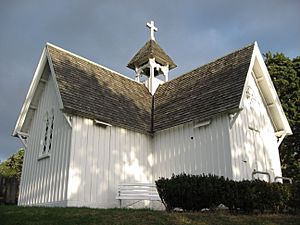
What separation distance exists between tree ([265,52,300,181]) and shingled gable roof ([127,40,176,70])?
863 centimetres

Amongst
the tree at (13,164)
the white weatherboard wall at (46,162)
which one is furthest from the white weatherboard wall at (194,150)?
the tree at (13,164)

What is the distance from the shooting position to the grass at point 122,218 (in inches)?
413

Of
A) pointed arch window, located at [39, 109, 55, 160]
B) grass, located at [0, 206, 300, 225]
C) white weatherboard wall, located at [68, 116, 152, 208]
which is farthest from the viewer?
pointed arch window, located at [39, 109, 55, 160]

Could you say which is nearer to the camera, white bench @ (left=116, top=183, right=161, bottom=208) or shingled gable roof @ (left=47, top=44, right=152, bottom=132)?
white bench @ (left=116, top=183, right=161, bottom=208)

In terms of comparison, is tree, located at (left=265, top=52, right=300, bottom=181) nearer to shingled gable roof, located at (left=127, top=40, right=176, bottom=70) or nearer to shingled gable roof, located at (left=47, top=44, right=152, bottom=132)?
shingled gable roof, located at (left=127, top=40, right=176, bottom=70)

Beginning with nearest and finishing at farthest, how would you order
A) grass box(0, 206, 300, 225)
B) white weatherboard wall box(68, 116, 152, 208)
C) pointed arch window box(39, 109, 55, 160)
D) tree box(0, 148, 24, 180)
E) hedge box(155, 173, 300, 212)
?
grass box(0, 206, 300, 225) < hedge box(155, 173, 300, 212) < white weatherboard wall box(68, 116, 152, 208) < pointed arch window box(39, 109, 55, 160) < tree box(0, 148, 24, 180)

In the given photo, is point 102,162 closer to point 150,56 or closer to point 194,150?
point 194,150

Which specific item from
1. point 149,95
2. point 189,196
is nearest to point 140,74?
point 149,95

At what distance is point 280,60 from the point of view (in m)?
30.1

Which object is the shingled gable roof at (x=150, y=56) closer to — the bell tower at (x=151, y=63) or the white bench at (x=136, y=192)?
the bell tower at (x=151, y=63)

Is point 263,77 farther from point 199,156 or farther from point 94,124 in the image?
point 94,124

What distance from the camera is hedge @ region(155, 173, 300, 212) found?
12.9m

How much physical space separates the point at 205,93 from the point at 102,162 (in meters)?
6.70

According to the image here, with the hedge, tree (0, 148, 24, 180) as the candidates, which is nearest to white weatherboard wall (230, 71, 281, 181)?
the hedge
